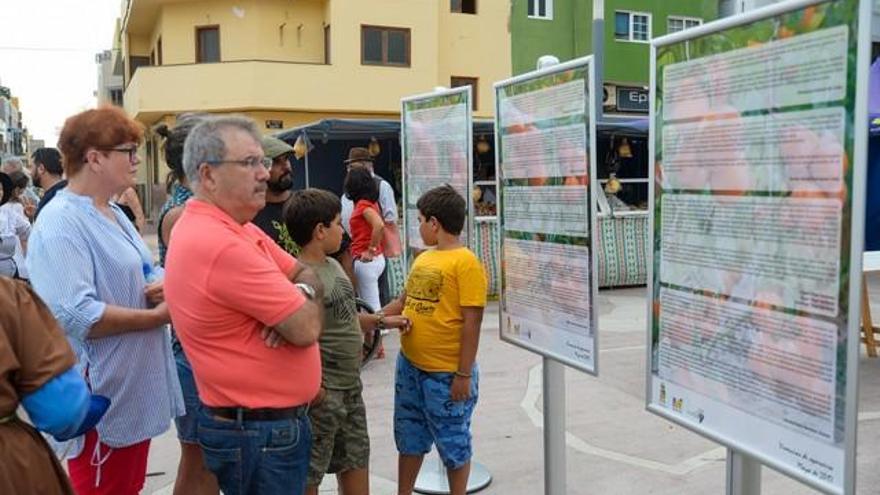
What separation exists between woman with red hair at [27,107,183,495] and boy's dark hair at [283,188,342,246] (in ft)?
2.20

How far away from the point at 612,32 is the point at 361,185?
2182cm

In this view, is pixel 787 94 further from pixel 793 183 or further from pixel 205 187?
pixel 205 187

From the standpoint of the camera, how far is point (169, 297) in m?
2.45

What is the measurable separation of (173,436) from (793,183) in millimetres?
4448

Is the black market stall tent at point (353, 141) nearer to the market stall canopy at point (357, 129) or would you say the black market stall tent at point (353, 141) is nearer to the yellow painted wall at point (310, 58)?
the market stall canopy at point (357, 129)

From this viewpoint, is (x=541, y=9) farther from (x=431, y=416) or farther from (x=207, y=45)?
(x=431, y=416)

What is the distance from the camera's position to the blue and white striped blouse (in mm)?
2574

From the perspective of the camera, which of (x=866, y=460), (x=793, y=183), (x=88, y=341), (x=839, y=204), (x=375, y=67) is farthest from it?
(x=375, y=67)

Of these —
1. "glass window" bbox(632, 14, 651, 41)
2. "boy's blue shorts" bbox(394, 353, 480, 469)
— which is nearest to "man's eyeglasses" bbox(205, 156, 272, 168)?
"boy's blue shorts" bbox(394, 353, 480, 469)

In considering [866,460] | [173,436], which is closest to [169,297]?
[173,436]

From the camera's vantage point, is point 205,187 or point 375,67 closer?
point 205,187

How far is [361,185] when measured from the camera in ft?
22.3

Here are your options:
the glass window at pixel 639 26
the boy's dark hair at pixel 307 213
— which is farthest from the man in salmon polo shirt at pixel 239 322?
the glass window at pixel 639 26

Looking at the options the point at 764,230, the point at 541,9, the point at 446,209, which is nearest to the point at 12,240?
the point at 446,209
